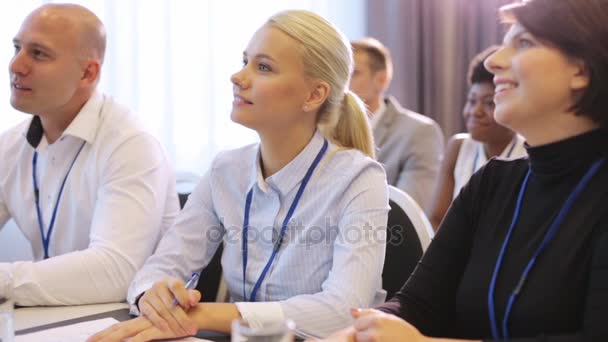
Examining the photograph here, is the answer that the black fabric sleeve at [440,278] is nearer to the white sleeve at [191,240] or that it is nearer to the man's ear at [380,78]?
the white sleeve at [191,240]

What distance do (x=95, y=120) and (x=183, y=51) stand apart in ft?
4.93

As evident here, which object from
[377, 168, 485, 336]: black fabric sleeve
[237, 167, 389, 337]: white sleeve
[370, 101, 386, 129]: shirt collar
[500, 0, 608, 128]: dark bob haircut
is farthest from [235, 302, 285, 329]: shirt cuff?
[370, 101, 386, 129]: shirt collar

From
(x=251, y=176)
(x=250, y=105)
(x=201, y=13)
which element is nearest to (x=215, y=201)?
(x=251, y=176)

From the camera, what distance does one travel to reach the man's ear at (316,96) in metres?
1.76

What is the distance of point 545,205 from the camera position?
4.11 feet

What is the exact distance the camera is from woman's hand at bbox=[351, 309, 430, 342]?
118cm

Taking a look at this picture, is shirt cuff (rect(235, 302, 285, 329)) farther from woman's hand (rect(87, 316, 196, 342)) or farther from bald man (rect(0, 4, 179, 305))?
bald man (rect(0, 4, 179, 305))

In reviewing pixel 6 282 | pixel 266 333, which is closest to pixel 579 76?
pixel 266 333

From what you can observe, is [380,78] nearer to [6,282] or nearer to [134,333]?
[6,282]

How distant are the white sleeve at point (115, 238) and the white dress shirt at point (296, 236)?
3.8 inches

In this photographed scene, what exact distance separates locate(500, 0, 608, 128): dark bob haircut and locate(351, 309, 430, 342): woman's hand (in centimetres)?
47

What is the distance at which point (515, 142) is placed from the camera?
3.02 meters

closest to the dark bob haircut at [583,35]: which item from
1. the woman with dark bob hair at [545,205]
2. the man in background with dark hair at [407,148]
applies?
the woman with dark bob hair at [545,205]

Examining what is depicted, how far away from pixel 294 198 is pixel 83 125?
739 mm
